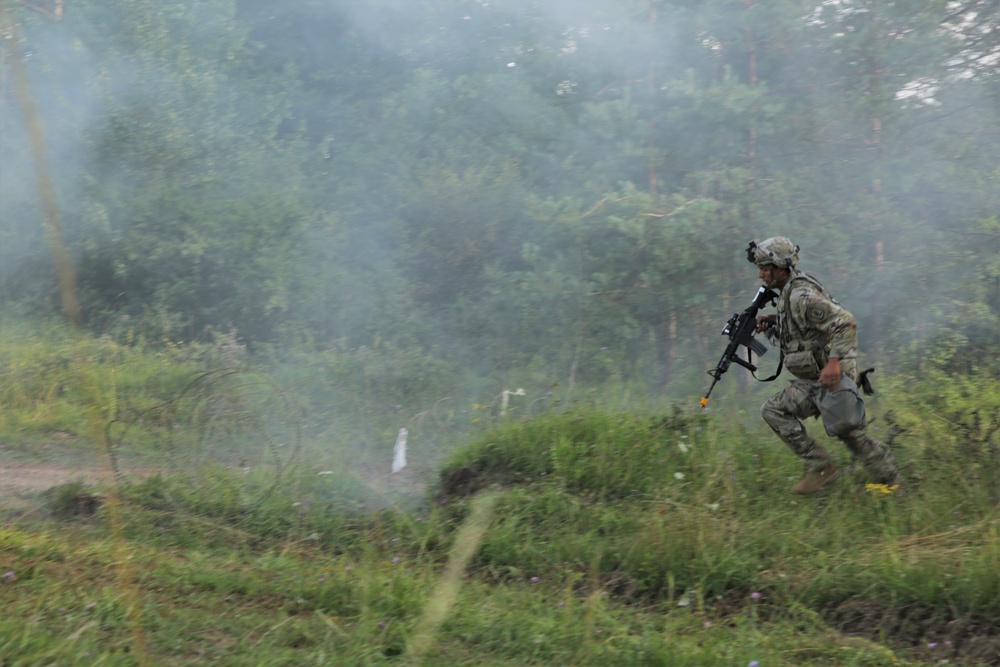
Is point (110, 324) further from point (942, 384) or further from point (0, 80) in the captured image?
point (942, 384)

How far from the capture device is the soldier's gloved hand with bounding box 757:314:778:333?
18.6 feet

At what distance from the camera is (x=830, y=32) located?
397 inches

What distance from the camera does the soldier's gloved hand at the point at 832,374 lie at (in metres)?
5.13

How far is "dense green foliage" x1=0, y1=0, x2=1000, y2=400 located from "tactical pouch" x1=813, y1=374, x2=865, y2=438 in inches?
179

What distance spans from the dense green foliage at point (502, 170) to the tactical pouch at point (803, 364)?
4.40m

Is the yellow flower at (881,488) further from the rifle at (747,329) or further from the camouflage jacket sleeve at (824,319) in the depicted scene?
the rifle at (747,329)

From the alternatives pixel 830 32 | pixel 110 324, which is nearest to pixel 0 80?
pixel 110 324

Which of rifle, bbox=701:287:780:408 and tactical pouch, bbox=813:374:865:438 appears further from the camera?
rifle, bbox=701:287:780:408

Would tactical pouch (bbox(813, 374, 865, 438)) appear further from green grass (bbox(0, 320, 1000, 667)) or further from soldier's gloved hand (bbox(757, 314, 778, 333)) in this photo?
soldier's gloved hand (bbox(757, 314, 778, 333))

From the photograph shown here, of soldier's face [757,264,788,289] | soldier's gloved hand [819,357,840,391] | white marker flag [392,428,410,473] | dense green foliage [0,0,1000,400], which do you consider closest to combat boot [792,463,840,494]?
soldier's gloved hand [819,357,840,391]

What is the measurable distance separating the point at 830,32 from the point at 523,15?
342 centimetres

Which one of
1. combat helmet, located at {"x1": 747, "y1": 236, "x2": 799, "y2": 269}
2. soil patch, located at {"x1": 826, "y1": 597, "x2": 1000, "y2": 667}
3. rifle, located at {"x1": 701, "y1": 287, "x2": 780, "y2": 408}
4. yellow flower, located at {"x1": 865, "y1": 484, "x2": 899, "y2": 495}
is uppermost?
combat helmet, located at {"x1": 747, "y1": 236, "x2": 799, "y2": 269}

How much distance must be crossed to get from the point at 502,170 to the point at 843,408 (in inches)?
250

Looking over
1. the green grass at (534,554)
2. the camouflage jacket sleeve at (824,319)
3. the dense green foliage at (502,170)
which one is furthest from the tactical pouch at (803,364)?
the dense green foliage at (502,170)
